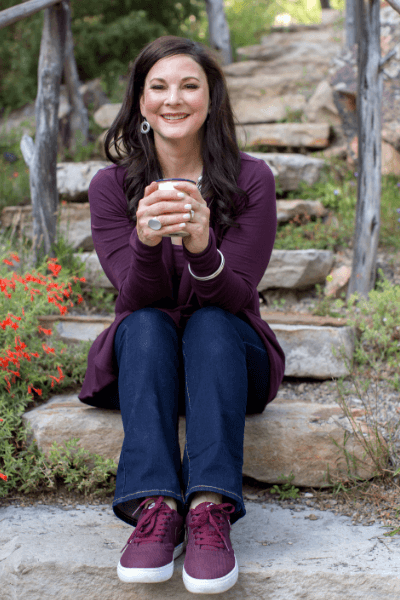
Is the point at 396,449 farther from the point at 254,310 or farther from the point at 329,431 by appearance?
A: the point at 254,310

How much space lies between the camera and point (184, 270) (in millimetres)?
1892

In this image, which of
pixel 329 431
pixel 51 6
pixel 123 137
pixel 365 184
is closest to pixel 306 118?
pixel 365 184

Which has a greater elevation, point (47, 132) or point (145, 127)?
point (47, 132)

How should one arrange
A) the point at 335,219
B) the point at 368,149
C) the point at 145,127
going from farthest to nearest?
the point at 335,219 < the point at 368,149 < the point at 145,127

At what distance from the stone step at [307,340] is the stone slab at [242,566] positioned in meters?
1.05

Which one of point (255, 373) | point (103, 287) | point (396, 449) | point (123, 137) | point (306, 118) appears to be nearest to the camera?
point (255, 373)

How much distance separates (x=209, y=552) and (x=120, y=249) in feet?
3.63

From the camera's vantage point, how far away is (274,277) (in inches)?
137

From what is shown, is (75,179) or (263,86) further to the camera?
(263,86)

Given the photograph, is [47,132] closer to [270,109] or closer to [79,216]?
[79,216]

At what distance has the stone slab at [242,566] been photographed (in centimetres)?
151

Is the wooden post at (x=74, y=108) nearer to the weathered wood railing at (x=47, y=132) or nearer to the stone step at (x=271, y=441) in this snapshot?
the weathered wood railing at (x=47, y=132)

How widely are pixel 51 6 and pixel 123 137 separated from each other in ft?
5.62

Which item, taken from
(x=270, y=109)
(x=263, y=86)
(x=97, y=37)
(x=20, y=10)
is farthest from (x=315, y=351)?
(x=97, y=37)
